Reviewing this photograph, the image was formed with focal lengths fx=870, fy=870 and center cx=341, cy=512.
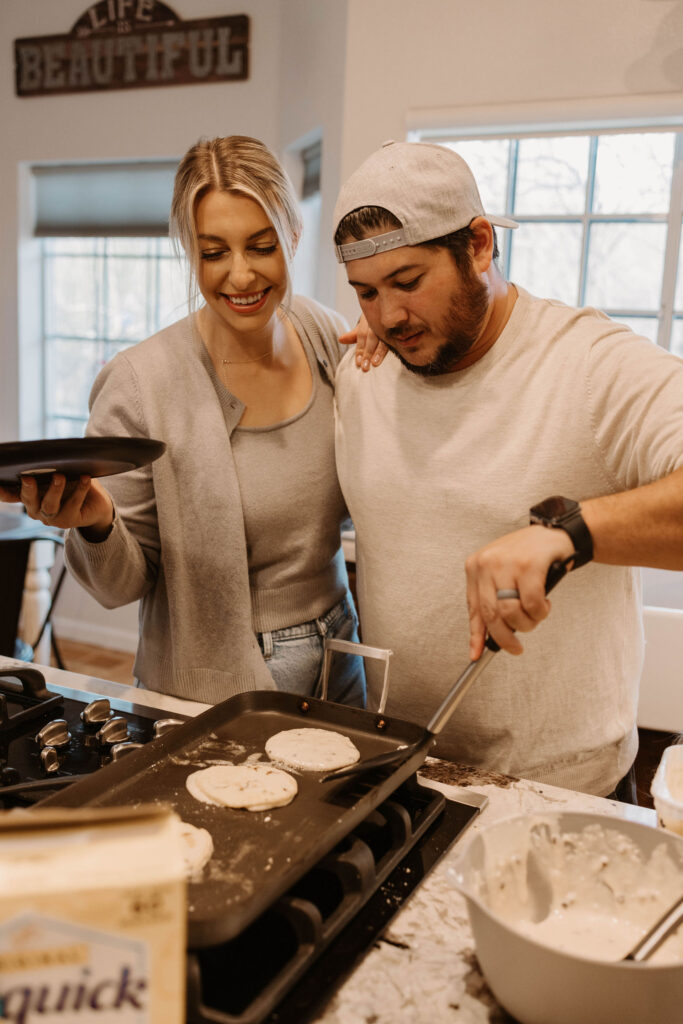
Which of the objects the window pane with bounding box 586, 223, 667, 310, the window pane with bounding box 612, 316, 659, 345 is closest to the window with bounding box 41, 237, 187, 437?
the window pane with bounding box 586, 223, 667, 310

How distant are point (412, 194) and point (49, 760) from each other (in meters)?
0.89

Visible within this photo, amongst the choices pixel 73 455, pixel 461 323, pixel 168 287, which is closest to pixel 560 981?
pixel 73 455

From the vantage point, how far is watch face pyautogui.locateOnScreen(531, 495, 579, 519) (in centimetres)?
102

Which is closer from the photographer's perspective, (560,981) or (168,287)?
(560,981)

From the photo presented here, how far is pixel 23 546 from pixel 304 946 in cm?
230

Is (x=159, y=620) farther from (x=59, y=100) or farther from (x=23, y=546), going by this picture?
(x=59, y=100)

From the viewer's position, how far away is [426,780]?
3.84 ft

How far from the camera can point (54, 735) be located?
1.19 meters

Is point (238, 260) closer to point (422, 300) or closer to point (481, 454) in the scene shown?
point (422, 300)

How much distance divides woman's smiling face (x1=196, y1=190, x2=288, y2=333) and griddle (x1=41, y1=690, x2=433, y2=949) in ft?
2.15

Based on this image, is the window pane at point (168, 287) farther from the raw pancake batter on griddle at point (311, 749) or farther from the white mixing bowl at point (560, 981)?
the white mixing bowl at point (560, 981)

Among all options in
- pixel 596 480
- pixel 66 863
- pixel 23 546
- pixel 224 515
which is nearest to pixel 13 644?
pixel 23 546

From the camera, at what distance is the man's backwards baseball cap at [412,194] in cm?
120

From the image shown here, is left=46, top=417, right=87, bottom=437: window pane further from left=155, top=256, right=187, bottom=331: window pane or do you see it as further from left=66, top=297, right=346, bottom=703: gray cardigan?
left=66, top=297, right=346, bottom=703: gray cardigan
